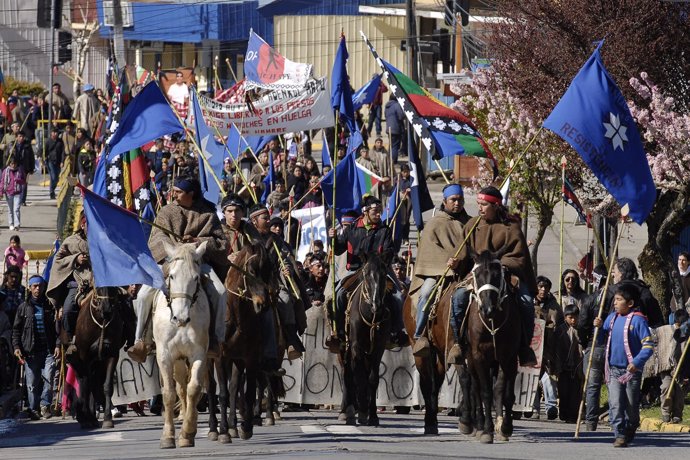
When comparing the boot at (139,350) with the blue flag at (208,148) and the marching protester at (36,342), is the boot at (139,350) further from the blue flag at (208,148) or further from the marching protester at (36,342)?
the blue flag at (208,148)

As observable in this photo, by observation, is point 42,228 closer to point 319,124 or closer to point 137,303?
point 319,124

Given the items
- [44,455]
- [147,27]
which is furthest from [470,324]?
A: [147,27]

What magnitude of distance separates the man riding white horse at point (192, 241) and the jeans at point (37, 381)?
414 centimetres

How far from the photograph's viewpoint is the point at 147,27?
65500 millimetres

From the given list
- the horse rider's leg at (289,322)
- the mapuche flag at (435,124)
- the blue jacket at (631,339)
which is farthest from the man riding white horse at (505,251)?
the mapuche flag at (435,124)

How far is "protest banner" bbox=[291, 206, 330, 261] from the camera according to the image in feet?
83.1

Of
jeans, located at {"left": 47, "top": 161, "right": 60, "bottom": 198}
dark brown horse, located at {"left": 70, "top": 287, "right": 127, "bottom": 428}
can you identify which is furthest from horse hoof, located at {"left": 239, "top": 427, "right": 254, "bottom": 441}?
jeans, located at {"left": 47, "top": 161, "right": 60, "bottom": 198}

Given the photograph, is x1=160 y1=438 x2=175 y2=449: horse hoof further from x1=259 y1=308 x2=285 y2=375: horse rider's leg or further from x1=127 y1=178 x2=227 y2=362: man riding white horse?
x1=259 y1=308 x2=285 y2=375: horse rider's leg

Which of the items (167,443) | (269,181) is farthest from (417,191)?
(269,181)

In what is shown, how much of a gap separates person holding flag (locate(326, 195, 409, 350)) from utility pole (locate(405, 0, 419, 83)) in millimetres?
21161

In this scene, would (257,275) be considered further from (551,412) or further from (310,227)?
(310,227)

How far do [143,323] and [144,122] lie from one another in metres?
4.90

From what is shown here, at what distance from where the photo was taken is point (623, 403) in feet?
52.9

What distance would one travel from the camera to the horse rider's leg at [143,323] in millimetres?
15992
